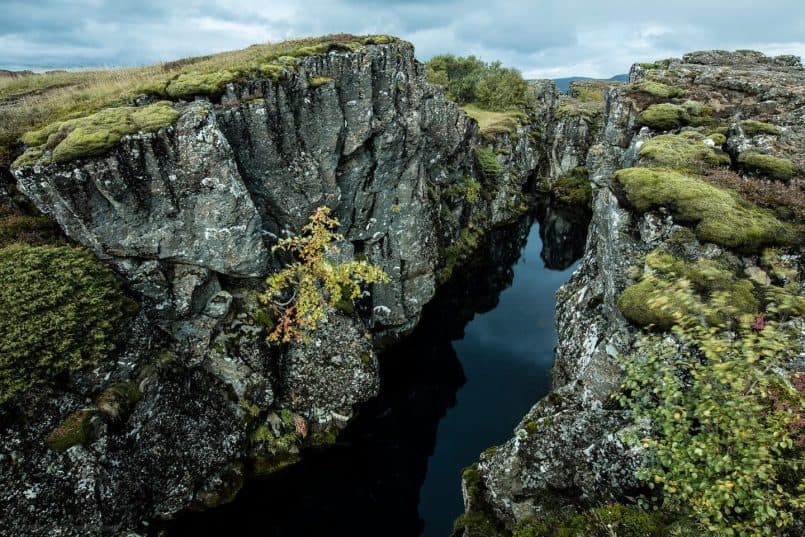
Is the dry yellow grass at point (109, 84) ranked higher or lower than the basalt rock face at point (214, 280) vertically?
higher

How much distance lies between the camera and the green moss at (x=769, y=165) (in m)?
16.6

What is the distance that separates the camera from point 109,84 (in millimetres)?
26125

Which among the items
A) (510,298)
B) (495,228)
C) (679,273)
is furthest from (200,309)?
(495,228)

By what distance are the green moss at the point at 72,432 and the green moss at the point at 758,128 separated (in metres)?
30.9

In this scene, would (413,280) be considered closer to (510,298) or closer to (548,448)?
(510,298)

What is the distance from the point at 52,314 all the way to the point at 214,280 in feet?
22.2

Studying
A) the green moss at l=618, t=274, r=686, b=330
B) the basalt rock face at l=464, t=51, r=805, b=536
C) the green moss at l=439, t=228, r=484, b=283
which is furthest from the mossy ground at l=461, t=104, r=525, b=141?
the green moss at l=618, t=274, r=686, b=330

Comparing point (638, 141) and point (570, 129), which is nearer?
point (638, 141)

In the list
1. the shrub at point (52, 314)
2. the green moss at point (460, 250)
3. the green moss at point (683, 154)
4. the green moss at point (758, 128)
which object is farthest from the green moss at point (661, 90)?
the shrub at point (52, 314)

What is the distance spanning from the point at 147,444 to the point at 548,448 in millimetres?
16729

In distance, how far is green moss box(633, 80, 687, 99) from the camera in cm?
2697

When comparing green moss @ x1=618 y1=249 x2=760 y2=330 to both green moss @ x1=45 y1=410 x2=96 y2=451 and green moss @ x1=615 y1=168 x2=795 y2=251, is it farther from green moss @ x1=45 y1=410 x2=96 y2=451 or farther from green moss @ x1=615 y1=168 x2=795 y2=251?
green moss @ x1=45 y1=410 x2=96 y2=451

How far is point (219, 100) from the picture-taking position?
21.9 meters

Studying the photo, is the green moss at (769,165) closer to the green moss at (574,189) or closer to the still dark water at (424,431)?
the still dark water at (424,431)
